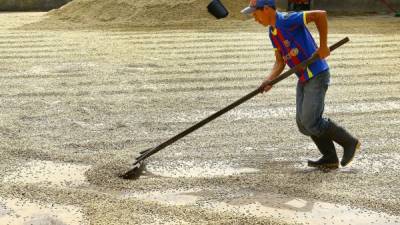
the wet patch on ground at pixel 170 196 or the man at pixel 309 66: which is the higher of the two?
the man at pixel 309 66

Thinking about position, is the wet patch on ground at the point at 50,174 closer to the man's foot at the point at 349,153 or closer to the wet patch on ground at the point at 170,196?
the wet patch on ground at the point at 170,196

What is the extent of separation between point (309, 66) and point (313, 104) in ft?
0.90

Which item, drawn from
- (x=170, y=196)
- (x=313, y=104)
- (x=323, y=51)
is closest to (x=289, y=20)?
(x=323, y=51)

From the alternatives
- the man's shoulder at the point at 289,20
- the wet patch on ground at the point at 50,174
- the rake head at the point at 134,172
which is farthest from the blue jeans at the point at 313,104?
the wet patch on ground at the point at 50,174

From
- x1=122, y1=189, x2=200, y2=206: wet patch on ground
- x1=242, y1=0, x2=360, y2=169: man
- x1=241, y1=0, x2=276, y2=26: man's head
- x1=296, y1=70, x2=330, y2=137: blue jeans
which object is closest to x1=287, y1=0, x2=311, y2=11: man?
x1=242, y1=0, x2=360, y2=169: man

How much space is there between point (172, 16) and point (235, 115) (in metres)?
7.52

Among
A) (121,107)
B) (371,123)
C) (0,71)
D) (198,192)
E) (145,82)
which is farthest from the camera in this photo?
(0,71)

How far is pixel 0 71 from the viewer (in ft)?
28.2

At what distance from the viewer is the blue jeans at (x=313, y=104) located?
4566mm

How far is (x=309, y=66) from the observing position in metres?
4.51

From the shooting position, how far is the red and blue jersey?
443 centimetres

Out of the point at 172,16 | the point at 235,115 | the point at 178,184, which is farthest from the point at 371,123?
the point at 172,16

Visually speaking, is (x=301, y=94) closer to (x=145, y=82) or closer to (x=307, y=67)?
(x=307, y=67)

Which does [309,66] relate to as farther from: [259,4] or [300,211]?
[300,211]
